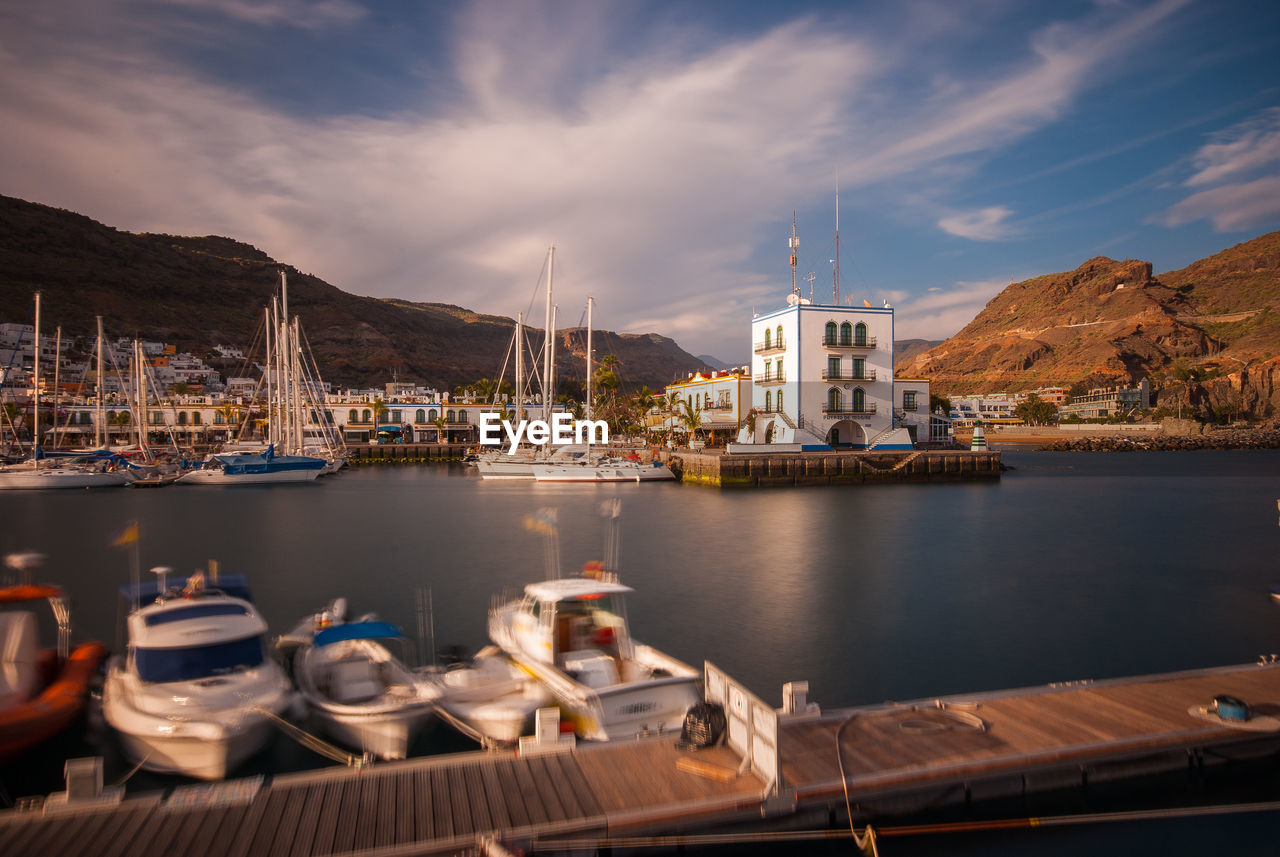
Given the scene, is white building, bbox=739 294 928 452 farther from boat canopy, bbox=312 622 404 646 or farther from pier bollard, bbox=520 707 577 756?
pier bollard, bbox=520 707 577 756

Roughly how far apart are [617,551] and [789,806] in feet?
69.9

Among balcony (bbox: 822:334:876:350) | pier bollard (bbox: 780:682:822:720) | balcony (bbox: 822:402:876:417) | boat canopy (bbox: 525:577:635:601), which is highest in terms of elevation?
balcony (bbox: 822:334:876:350)

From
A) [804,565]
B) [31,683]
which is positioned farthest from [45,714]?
[804,565]

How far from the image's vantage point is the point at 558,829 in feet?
26.1

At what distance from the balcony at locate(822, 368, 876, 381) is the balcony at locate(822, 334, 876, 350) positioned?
5.99 feet

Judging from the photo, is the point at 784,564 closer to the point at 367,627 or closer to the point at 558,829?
the point at 367,627

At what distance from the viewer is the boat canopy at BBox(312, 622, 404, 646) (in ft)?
39.8

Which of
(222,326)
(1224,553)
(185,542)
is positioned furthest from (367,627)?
(222,326)

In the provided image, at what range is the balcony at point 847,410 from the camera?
185 feet

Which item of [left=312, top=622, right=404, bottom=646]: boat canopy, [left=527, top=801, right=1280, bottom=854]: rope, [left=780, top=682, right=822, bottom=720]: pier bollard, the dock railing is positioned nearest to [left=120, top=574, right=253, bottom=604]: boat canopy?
[left=312, top=622, right=404, bottom=646]: boat canopy

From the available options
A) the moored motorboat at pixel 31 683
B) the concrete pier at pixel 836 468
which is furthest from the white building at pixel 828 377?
the moored motorboat at pixel 31 683

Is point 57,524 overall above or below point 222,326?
below

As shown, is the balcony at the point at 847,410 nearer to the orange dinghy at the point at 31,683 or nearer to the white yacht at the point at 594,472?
the white yacht at the point at 594,472

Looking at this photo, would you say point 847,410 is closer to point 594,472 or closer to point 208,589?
point 594,472
